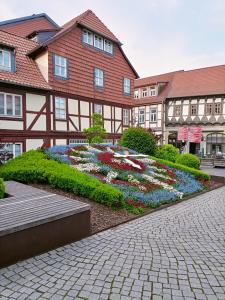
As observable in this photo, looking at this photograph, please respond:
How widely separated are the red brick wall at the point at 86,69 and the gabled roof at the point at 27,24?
7.29 meters

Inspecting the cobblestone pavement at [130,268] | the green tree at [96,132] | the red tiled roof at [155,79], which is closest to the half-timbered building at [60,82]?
the green tree at [96,132]

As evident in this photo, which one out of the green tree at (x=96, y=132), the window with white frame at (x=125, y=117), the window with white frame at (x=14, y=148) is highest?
the window with white frame at (x=125, y=117)

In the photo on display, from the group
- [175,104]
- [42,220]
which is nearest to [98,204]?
[42,220]

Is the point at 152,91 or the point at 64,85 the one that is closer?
the point at 64,85

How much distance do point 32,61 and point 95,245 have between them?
1640 centimetres

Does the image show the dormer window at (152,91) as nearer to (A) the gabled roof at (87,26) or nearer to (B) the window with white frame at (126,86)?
(B) the window with white frame at (126,86)

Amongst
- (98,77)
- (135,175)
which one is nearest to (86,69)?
(98,77)

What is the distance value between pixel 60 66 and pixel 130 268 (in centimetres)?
1690

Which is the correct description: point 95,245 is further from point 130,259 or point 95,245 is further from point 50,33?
point 50,33

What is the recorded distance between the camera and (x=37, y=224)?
460 centimetres

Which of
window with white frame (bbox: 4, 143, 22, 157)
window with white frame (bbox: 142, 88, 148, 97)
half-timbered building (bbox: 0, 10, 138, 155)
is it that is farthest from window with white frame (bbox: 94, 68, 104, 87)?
window with white frame (bbox: 142, 88, 148, 97)

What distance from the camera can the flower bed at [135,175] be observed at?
839 cm

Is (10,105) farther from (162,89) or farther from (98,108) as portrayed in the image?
(162,89)

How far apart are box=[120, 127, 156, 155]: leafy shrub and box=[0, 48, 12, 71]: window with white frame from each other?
28.0ft
